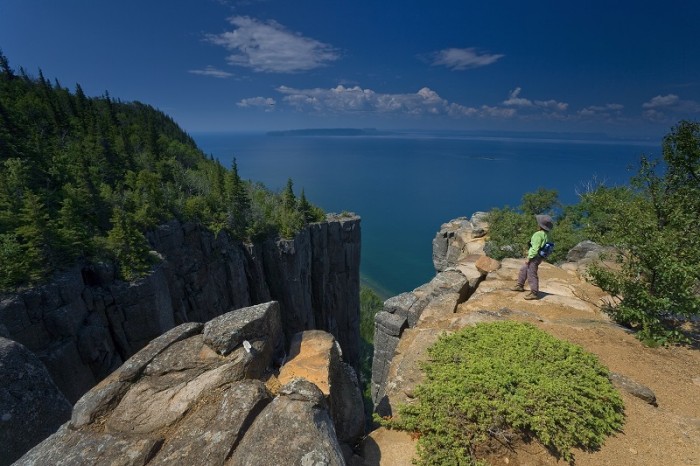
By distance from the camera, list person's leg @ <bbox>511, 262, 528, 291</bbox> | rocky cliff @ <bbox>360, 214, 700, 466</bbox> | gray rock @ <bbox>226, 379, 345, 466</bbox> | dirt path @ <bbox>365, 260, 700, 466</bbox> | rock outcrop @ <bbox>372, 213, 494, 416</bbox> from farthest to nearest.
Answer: rock outcrop @ <bbox>372, 213, 494, 416</bbox> < person's leg @ <bbox>511, 262, 528, 291</bbox> < rocky cliff @ <bbox>360, 214, 700, 466</bbox> < dirt path @ <bbox>365, 260, 700, 466</bbox> < gray rock @ <bbox>226, 379, 345, 466</bbox>

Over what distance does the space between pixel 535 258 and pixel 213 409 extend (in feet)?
39.5

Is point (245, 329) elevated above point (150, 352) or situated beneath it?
elevated above

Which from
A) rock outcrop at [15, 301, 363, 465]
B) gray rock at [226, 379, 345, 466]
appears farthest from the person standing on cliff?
gray rock at [226, 379, 345, 466]

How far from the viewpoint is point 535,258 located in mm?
12219

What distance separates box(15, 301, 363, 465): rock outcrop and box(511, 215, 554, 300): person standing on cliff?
8.81m

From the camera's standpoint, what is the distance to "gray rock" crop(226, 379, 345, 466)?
5172 mm

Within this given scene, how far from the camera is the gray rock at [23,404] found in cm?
761

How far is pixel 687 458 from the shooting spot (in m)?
6.34

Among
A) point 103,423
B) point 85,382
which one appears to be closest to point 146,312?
point 85,382

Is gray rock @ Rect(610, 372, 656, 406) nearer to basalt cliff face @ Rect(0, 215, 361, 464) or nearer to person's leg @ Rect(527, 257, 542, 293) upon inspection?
person's leg @ Rect(527, 257, 542, 293)

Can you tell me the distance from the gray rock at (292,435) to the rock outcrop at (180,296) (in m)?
13.3

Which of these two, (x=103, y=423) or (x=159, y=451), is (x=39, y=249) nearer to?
(x=103, y=423)

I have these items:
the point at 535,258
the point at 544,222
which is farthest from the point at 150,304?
the point at 544,222

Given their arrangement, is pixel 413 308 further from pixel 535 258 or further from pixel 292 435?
pixel 292 435
